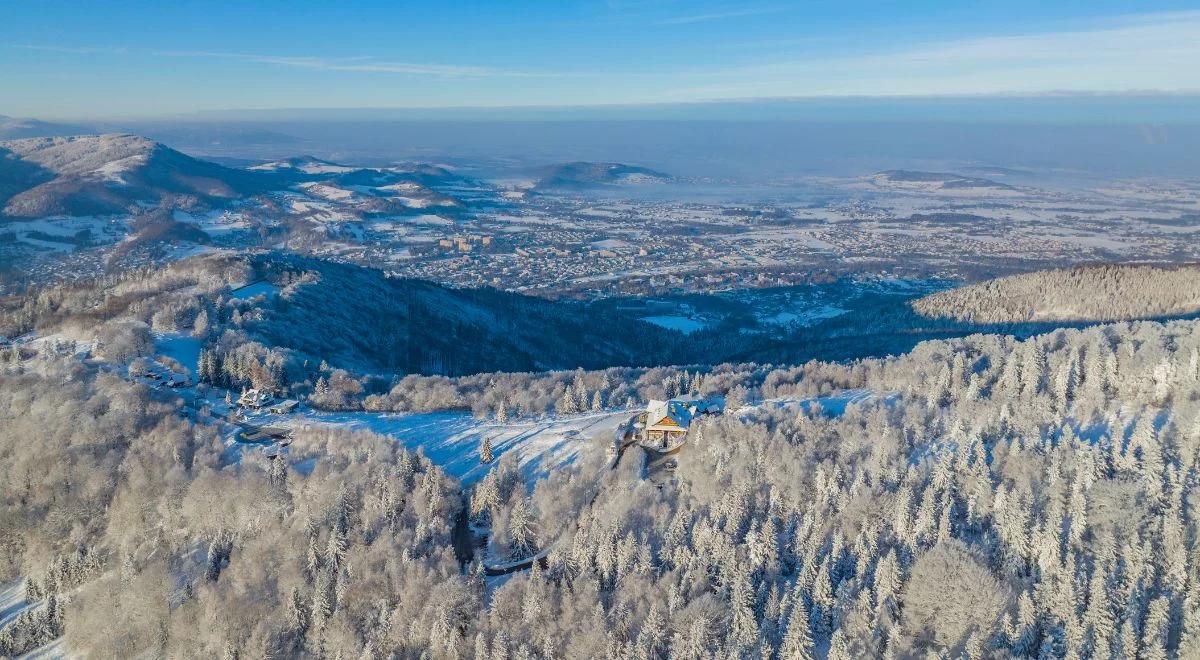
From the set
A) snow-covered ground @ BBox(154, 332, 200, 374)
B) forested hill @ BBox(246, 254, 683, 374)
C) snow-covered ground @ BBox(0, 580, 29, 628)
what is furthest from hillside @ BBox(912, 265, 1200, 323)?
snow-covered ground @ BBox(0, 580, 29, 628)

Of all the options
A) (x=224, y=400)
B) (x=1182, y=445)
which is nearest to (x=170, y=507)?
(x=224, y=400)

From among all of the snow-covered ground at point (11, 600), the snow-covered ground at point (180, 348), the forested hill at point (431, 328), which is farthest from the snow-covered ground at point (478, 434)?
the forested hill at point (431, 328)

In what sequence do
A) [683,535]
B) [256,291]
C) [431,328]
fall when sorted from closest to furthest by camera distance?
[683,535] → [256,291] → [431,328]

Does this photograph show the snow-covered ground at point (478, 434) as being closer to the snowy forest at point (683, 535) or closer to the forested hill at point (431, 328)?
the snowy forest at point (683, 535)

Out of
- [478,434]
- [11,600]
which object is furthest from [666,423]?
[11,600]

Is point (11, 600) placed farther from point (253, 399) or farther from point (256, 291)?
point (256, 291)

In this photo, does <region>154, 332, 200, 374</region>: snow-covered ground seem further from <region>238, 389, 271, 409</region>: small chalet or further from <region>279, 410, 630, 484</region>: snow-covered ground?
<region>279, 410, 630, 484</region>: snow-covered ground
